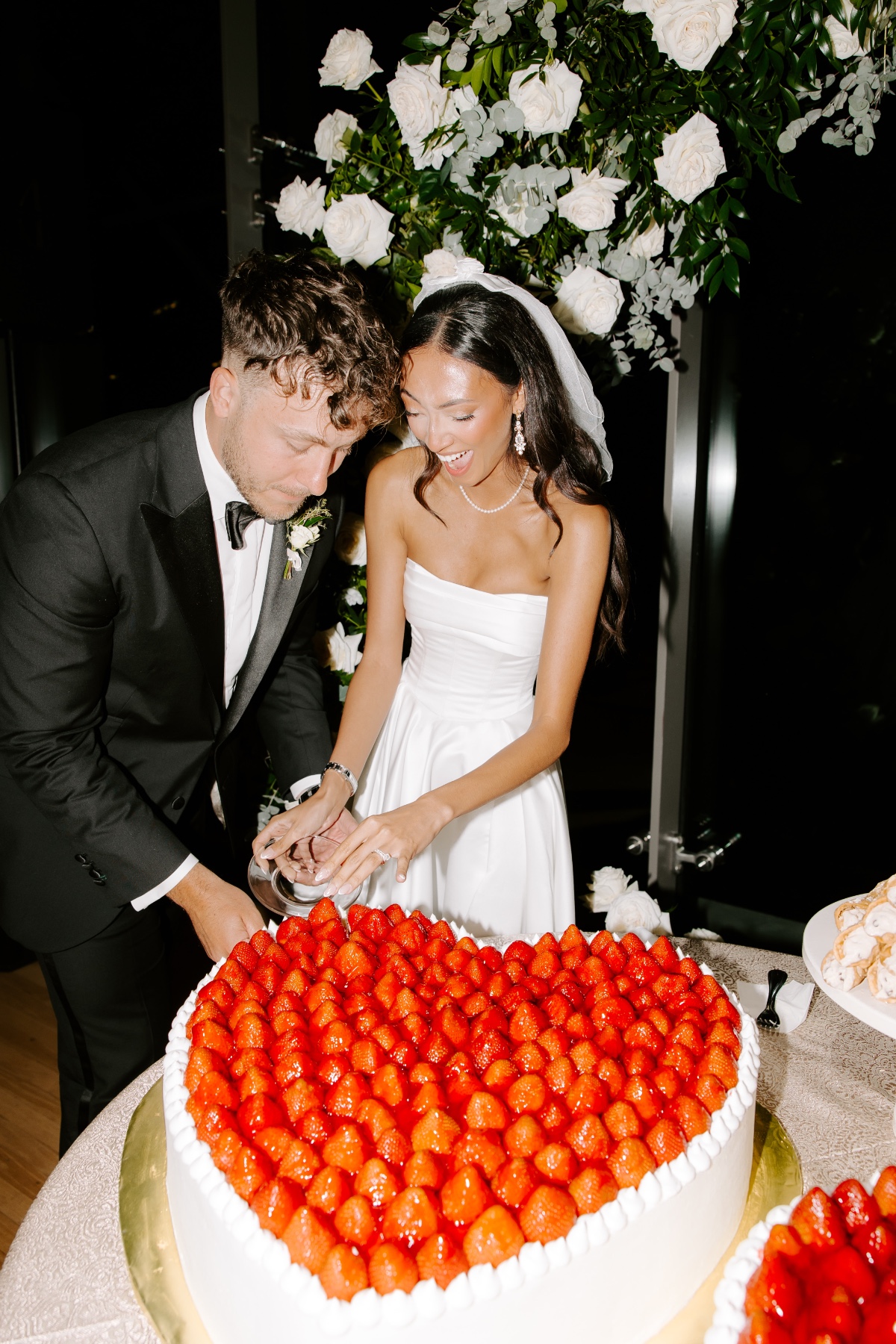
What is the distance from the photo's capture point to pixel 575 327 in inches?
106

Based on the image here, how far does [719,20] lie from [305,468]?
1501mm

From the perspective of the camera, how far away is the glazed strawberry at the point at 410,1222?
3.43 feet

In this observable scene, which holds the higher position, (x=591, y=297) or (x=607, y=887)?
(x=591, y=297)

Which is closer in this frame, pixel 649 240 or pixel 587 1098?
pixel 587 1098

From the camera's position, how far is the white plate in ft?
4.69

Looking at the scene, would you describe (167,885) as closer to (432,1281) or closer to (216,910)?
(216,910)

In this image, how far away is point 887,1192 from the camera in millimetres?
1098

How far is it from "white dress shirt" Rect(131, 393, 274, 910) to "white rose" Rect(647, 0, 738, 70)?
4.66ft

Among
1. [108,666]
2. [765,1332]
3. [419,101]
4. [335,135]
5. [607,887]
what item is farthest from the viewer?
[607,887]

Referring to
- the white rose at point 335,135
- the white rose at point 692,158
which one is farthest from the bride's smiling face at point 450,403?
the white rose at point 335,135

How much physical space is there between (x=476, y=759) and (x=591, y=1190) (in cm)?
151

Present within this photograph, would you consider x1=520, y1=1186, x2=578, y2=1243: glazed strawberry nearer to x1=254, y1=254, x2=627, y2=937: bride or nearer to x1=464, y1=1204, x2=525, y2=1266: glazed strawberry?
x1=464, y1=1204, x2=525, y2=1266: glazed strawberry

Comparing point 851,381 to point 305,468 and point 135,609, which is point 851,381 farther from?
Answer: point 135,609

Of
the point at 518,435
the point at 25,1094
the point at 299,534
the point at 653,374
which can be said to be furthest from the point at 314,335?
the point at 25,1094
